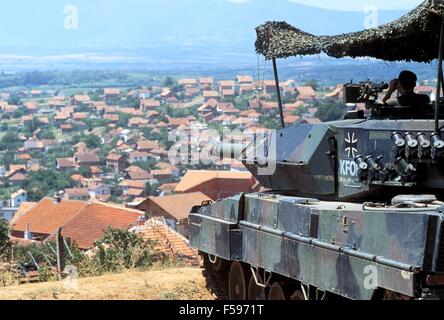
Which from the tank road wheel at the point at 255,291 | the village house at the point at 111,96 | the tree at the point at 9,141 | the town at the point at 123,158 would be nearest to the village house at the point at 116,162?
the town at the point at 123,158

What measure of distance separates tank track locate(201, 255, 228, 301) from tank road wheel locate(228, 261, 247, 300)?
23 cm

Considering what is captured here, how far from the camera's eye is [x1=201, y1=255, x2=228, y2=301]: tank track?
1547cm

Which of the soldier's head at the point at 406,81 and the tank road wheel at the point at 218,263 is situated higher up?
the soldier's head at the point at 406,81

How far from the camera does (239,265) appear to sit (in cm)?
1474

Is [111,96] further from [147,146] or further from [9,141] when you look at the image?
[147,146]

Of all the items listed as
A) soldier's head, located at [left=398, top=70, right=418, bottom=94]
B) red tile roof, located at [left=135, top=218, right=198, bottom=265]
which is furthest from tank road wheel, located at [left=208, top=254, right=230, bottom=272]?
red tile roof, located at [left=135, top=218, right=198, bottom=265]

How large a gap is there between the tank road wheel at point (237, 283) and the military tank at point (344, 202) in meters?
0.02

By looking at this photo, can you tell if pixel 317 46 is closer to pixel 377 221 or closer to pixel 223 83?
pixel 377 221

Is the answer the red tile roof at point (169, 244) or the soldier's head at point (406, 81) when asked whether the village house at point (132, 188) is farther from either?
the soldier's head at point (406, 81)

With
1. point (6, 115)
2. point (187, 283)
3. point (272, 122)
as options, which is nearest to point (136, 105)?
point (6, 115)

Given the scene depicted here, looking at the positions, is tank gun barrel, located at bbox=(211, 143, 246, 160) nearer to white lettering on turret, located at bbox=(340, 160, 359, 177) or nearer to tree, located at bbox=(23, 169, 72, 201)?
white lettering on turret, located at bbox=(340, 160, 359, 177)

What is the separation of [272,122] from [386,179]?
4365 cm

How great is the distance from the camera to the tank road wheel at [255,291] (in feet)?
45.5

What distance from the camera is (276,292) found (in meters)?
13.4
